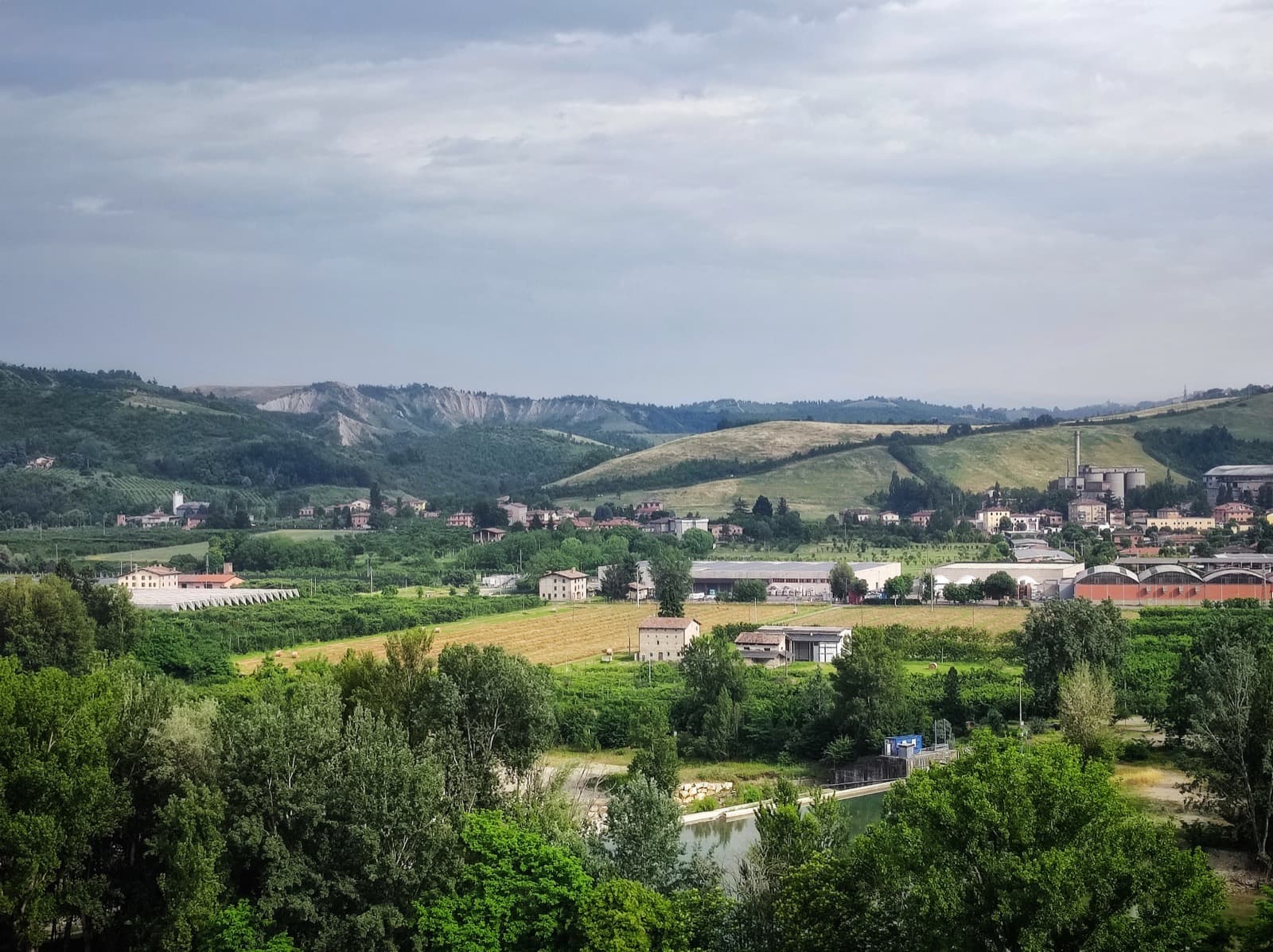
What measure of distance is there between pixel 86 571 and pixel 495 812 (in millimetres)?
31724

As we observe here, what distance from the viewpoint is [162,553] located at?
260 ft

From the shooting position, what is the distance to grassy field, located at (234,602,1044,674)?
149ft

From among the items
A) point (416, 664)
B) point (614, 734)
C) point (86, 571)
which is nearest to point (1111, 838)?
point (416, 664)

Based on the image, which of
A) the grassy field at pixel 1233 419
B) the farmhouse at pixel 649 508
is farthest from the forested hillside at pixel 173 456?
the grassy field at pixel 1233 419

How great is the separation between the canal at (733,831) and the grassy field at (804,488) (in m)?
69.8

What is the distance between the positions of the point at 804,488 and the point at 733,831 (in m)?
80.8

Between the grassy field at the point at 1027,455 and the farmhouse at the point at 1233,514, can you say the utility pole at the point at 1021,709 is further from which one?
the grassy field at the point at 1027,455

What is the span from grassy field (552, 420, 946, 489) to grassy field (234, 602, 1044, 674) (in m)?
63.3

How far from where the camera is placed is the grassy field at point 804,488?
332 feet

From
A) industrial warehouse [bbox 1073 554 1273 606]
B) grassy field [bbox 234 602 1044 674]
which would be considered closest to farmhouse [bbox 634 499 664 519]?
grassy field [bbox 234 602 1044 674]

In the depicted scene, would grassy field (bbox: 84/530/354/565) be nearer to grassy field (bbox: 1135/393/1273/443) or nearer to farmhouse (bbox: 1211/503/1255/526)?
farmhouse (bbox: 1211/503/1255/526)

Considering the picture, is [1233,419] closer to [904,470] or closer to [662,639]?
[904,470]

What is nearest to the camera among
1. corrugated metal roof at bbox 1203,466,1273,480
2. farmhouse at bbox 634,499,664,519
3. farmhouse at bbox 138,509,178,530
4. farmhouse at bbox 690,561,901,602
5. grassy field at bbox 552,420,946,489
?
farmhouse at bbox 690,561,901,602

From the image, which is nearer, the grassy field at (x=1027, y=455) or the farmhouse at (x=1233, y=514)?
the farmhouse at (x=1233, y=514)
